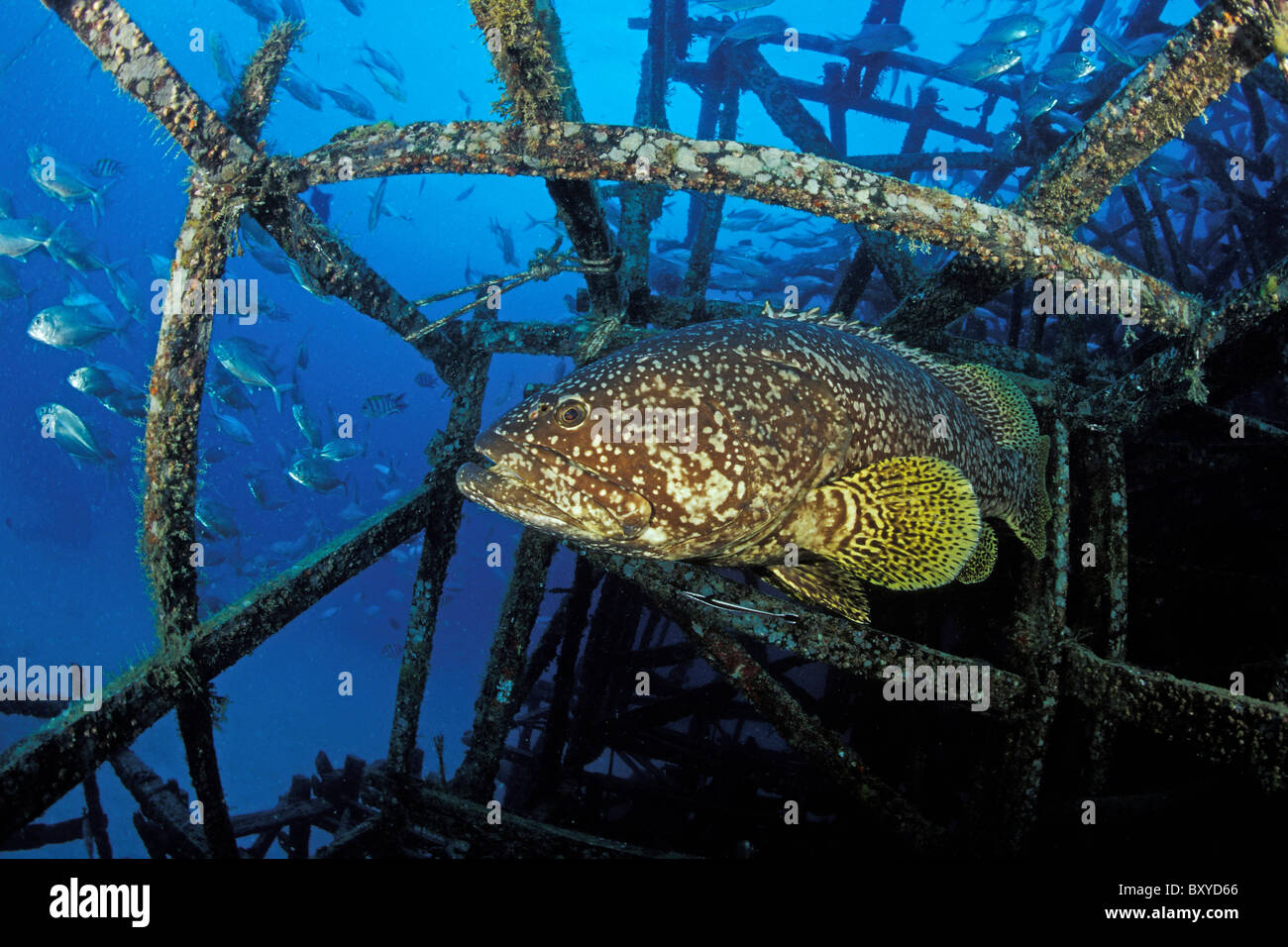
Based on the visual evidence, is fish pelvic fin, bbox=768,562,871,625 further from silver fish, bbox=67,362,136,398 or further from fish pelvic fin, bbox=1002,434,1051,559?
silver fish, bbox=67,362,136,398

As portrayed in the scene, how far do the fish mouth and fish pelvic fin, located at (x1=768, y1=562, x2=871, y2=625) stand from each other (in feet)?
3.09

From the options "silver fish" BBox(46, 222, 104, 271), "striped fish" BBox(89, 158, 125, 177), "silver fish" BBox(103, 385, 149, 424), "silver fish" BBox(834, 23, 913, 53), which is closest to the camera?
"silver fish" BBox(834, 23, 913, 53)

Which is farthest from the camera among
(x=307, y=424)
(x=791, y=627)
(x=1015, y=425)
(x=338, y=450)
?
(x=307, y=424)

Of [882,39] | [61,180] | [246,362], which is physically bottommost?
[246,362]

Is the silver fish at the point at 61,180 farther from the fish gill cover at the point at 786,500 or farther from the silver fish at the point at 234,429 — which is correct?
the fish gill cover at the point at 786,500

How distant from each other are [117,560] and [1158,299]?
72.6 meters

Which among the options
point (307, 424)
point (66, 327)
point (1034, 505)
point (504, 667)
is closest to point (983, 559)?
point (1034, 505)

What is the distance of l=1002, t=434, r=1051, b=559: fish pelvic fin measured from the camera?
9.83ft

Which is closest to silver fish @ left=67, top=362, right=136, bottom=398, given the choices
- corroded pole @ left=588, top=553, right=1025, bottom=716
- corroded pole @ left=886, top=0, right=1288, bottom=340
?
corroded pole @ left=588, top=553, right=1025, bottom=716

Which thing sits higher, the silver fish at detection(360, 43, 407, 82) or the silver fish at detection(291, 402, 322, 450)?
the silver fish at detection(360, 43, 407, 82)

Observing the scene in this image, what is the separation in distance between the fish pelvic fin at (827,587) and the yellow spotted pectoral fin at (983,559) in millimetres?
737

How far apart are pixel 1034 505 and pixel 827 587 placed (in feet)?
4.74

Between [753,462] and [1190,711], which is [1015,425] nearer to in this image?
[1190,711]

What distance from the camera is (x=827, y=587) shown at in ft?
8.86
